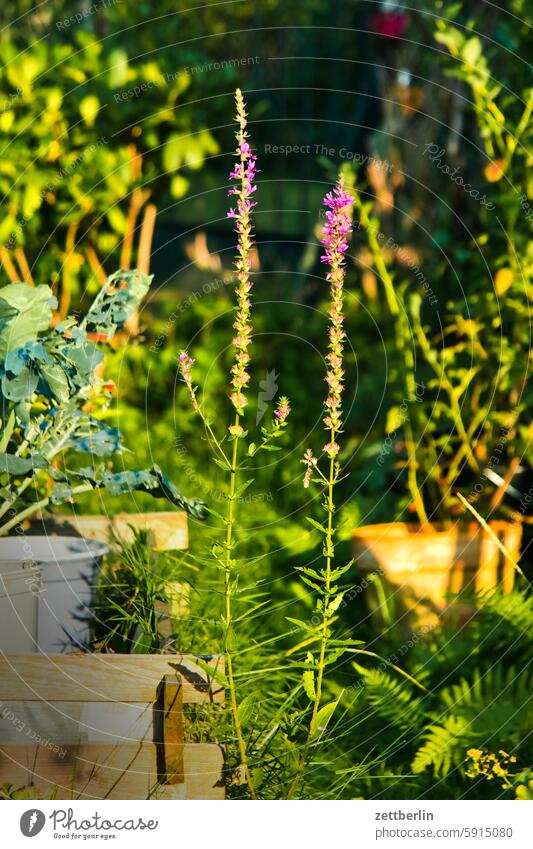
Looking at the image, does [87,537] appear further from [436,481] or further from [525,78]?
[525,78]

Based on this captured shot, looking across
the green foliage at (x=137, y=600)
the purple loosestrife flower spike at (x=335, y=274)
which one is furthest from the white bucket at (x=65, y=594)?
the purple loosestrife flower spike at (x=335, y=274)

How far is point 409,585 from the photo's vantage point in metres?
2.73

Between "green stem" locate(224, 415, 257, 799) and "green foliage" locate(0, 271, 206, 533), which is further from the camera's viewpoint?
"green foliage" locate(0, 271, 206, 533)

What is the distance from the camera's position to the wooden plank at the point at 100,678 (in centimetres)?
177

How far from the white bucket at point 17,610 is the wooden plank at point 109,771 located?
0.19 meters

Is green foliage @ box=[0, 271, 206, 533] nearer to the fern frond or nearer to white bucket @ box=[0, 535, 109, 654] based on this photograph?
white bucket @ box=[0, 535, 109, 654]

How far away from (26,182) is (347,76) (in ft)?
13.0

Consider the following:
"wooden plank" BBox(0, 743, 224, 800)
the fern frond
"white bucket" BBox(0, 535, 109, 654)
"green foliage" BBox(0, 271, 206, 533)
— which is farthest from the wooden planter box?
the fern frond

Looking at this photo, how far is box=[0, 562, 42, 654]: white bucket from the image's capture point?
190cm
